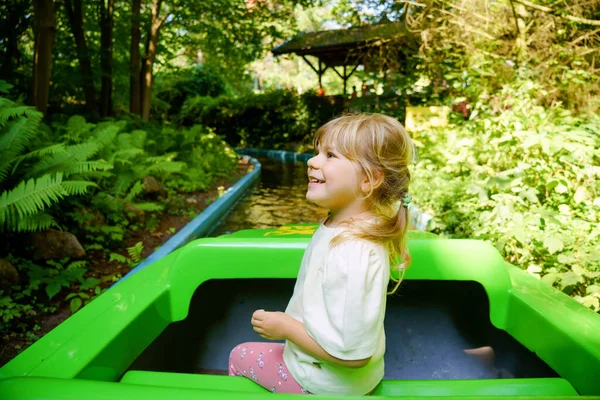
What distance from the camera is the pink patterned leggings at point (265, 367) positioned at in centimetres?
132

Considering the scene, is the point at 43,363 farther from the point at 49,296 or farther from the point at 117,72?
the point at 117,72

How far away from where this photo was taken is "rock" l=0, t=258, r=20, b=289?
310cm

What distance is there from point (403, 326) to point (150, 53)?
970 cm

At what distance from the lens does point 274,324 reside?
4.00 feet

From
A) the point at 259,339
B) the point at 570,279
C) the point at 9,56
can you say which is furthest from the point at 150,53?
the point at 570,279

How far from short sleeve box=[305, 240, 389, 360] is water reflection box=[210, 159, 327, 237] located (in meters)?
4.79

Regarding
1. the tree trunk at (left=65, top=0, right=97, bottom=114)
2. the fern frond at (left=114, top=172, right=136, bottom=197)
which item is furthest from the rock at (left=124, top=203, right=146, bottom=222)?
the tree trunk at (left=65, top=0, right=97, bottom=114)

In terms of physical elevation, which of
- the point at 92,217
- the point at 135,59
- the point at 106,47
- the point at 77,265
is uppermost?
the point at 106,47

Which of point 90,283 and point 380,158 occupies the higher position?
point 380,158

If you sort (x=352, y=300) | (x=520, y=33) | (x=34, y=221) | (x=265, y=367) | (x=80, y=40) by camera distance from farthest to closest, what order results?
(x=80, y=40), (x=520, y=33), (x=34, y=221), (x=265, y=367), (x=352, y=300)

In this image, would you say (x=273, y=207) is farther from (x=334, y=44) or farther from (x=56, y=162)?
(x=334, y=44)

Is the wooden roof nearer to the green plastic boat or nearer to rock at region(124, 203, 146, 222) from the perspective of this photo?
rock at region(124, 203, 146, 222)

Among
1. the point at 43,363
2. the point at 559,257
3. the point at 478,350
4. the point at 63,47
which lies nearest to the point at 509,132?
the point at 559,257

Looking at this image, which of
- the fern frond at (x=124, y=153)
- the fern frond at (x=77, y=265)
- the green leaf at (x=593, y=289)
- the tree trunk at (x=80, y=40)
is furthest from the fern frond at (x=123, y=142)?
the green leaf at (x=593, y=289)
